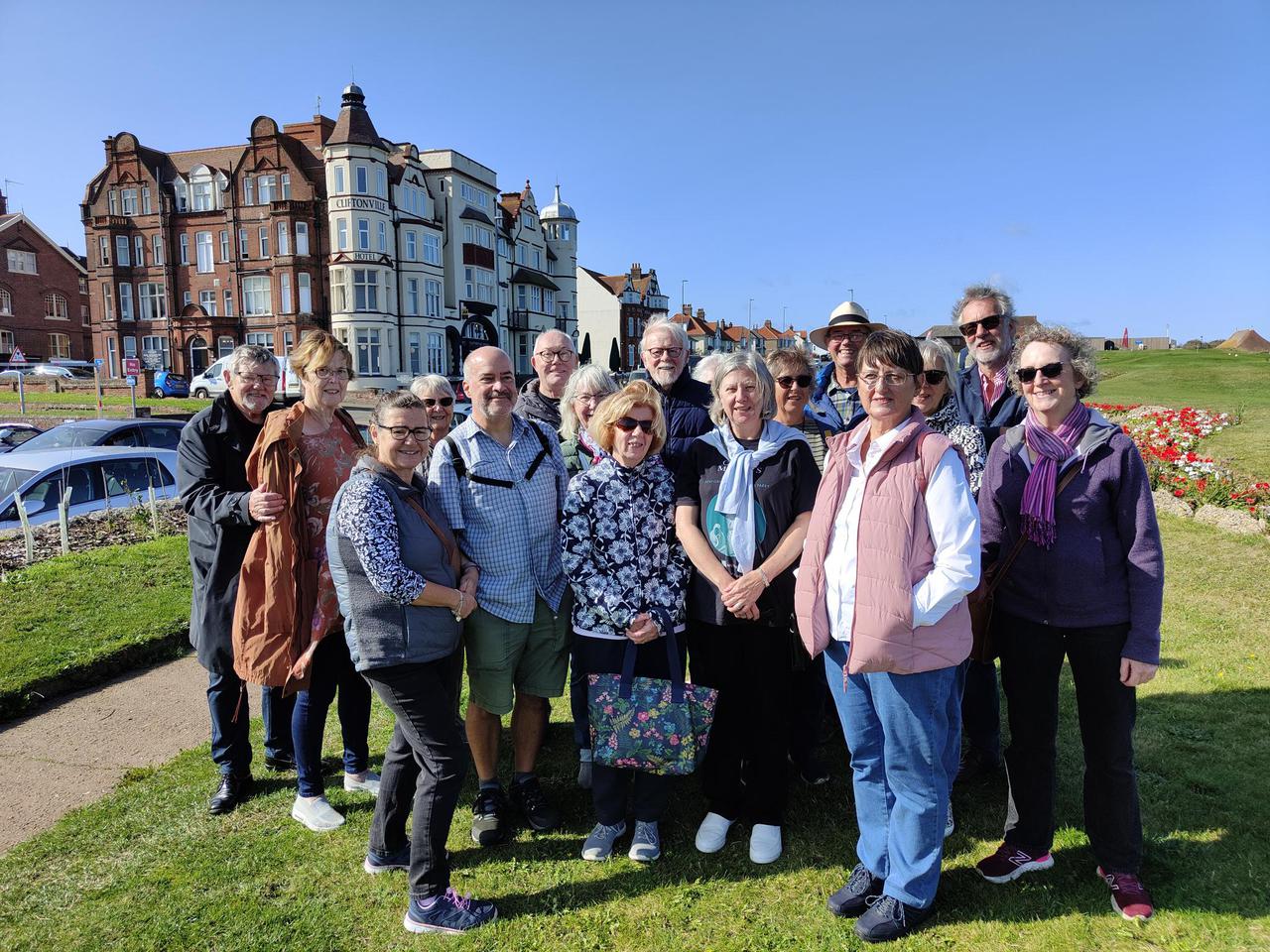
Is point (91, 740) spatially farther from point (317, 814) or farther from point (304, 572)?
point (304, 572)

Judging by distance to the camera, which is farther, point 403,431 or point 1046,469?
point 403,431

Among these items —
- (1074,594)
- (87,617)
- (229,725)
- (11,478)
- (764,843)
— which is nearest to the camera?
(1074,594)

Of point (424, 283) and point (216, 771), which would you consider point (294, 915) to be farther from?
point (424, 283)

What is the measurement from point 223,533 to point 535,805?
86.2 inches

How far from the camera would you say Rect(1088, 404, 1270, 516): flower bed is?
9.45 meters

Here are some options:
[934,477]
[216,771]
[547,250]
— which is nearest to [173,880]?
[216,771]

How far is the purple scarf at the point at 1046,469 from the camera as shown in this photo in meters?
2.98

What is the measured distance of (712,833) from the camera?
3641mm

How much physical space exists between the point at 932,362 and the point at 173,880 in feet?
14.4

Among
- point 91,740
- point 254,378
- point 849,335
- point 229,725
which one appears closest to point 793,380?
point 849,335

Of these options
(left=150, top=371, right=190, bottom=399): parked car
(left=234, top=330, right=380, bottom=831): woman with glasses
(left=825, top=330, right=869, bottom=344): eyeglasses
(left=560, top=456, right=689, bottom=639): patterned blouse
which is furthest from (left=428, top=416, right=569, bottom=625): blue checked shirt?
(left=150, top=371, right=190, bottom=399): parked car

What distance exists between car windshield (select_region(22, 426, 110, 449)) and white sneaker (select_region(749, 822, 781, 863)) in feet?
41.2

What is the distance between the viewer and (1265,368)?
29.8 meters

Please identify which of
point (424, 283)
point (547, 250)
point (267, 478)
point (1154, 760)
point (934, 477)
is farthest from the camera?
point (547, 250)
